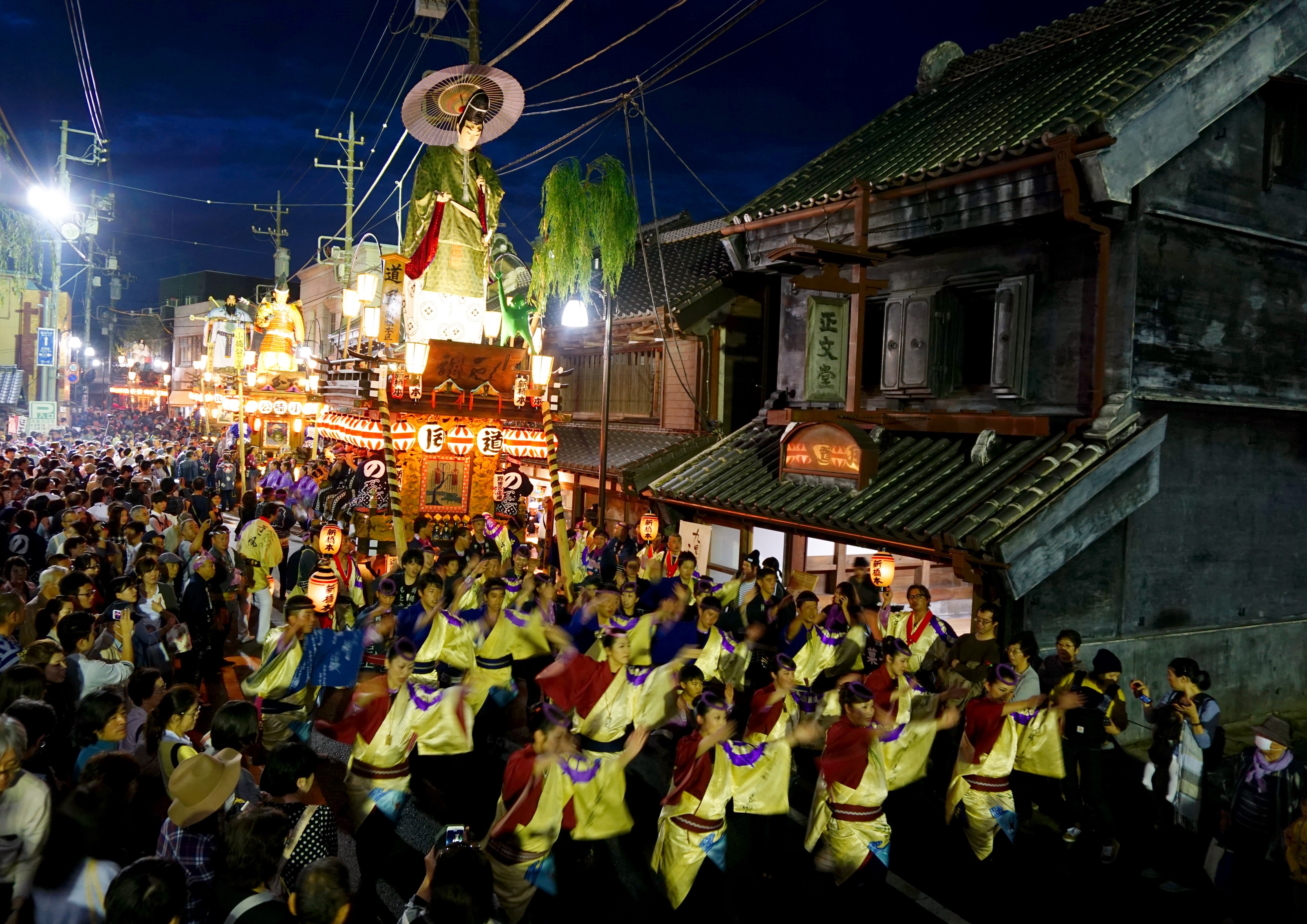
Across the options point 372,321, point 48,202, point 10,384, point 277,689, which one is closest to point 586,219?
point 372,321

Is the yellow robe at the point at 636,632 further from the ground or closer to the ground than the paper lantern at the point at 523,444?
closer to the ground

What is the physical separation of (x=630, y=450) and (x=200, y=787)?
553 inches

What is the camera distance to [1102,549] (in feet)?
32.6

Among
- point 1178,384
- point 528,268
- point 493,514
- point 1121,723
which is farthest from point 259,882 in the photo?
point 528,268

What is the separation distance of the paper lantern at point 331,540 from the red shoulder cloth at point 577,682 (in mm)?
4676

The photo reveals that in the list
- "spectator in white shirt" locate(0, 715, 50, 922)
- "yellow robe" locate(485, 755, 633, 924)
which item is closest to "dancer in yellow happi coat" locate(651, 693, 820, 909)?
"yellow robe" locate(485, 755, 633, 924)

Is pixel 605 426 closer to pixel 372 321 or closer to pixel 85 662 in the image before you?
pixel 372 321

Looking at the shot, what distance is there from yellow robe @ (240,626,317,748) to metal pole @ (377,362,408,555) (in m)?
7.08

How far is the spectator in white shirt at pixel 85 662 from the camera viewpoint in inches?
251

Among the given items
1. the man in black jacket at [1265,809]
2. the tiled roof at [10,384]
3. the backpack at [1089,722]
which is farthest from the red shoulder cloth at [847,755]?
the tiled roof at [10,384]

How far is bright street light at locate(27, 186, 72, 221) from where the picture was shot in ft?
112

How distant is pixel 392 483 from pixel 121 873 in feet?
44.0

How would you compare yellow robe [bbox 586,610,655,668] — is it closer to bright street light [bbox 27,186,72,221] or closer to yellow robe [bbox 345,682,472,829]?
yellow robe [bbox 345,682,472,829]

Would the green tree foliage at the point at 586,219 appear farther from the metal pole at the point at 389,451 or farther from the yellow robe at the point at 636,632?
the yellow robe at the point at 636,632
